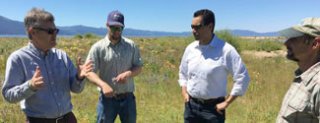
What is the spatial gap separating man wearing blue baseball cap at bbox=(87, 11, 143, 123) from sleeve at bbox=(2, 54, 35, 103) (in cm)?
124

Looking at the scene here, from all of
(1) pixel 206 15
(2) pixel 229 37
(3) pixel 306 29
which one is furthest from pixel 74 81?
(2) pixel 229 37

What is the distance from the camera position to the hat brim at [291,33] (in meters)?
2.62

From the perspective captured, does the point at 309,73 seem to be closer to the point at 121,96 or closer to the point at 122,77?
the point at 122,77

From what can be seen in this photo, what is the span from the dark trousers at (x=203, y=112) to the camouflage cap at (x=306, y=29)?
71.4 inches

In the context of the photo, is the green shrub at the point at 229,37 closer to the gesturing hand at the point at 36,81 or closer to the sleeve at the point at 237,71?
the sleeve at the point at 237,71

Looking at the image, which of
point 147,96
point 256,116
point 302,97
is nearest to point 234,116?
point 256,116

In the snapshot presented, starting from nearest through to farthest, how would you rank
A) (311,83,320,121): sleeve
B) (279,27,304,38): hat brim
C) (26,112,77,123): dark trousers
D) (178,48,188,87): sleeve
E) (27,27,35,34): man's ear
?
(311,83,320,121): sleeve
(279,27,304,38): hat brim
(27,27,35,34): man's ear
(26,112,77,123): dark trousers
(178,48,188,87): sleeve

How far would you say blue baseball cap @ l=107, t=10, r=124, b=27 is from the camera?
4434 millimetres

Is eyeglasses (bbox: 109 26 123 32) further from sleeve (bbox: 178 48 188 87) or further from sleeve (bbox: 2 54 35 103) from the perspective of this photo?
sleeve (bbox: 2 54 35 103)

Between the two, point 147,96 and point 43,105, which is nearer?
point 43,105

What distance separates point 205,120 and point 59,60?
5.60 ft

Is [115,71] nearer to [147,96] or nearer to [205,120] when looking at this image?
[205,120]

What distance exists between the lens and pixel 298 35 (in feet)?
8.62

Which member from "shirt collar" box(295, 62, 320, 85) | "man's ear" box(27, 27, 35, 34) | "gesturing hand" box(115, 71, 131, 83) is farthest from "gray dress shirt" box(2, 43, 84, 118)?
"shirt collar" box(295, 62, 320, 85)
